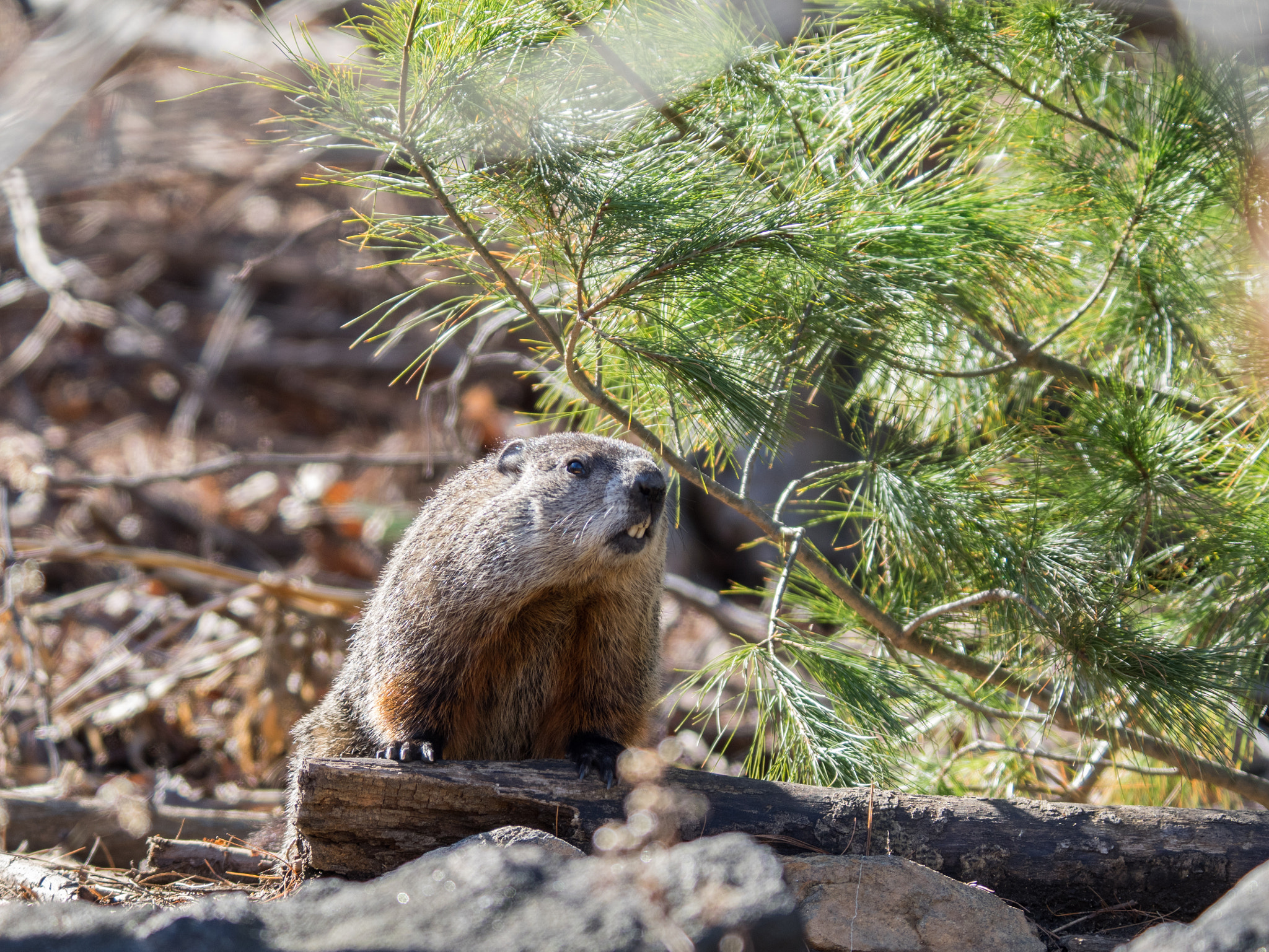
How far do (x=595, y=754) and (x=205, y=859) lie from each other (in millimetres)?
1600

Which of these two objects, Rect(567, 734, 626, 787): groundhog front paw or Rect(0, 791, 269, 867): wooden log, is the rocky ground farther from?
Rect(0, 791, 269, 867): wooden log

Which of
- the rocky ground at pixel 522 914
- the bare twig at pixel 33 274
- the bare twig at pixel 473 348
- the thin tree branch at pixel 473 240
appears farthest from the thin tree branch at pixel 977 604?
the bare twig at pixel 33 274

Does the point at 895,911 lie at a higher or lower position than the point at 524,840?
lower

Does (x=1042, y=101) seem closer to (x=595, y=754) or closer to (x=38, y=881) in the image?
(x=595, y=754)

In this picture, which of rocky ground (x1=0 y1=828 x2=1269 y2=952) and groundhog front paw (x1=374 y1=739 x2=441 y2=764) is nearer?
rocky ground (x1=0 y1=828 x2=1269 y2=952)

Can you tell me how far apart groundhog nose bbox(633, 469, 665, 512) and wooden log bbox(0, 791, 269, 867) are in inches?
95.4

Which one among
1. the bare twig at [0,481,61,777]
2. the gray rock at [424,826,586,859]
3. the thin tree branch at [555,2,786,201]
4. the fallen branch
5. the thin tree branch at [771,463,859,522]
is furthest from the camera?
the fallen branch

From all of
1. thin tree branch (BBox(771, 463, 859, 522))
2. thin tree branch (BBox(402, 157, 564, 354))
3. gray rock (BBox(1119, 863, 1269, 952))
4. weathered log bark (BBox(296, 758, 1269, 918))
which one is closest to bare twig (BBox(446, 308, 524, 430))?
thin tree branch (BBox(402, 157, 564, 354))

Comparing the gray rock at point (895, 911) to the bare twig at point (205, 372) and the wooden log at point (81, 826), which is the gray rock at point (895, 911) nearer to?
the wooden log at point (81, 826)

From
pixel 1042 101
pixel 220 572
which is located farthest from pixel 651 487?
pixel 220 572

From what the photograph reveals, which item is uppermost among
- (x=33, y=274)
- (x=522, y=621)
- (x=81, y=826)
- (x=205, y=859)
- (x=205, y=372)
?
(x=33, y=274)

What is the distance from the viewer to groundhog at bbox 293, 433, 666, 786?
354cm

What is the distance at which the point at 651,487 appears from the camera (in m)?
3.47

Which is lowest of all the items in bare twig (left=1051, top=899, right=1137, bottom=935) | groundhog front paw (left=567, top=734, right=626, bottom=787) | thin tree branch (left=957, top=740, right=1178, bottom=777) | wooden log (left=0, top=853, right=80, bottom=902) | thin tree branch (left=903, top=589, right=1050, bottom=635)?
wooden log (left=0, top=853, right=80, bottom=902)
